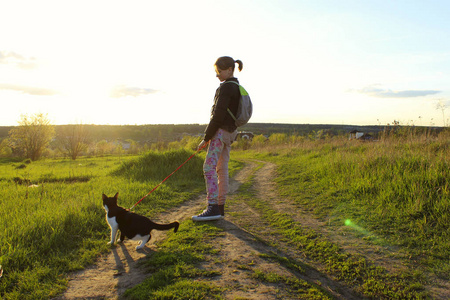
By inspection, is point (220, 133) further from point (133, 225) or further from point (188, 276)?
point (188, 276)

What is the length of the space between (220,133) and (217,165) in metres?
Result: 0.59

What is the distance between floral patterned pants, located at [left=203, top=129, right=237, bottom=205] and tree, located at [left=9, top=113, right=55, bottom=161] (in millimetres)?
28401

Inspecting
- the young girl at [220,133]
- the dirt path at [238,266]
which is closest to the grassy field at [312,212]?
the dirt path at [238,266]

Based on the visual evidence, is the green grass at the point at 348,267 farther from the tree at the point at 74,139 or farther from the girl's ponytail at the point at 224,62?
the tree at the point at 74,139

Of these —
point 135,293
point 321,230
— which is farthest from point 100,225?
point 321,230

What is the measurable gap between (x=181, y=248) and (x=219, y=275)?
0.82 m

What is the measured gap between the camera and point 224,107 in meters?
4.10

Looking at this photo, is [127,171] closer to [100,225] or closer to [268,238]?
[100,225]

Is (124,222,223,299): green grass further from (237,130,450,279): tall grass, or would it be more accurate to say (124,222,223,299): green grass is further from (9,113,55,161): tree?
(9,113,55,161): tree

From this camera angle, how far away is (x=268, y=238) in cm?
408

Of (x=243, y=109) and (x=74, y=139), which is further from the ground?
(x=243, y=109)

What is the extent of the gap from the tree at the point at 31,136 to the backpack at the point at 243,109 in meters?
28.8

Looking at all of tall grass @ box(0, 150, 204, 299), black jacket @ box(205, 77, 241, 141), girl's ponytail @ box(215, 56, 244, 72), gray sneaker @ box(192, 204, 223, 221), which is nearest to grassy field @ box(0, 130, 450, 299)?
tall grass @ box(0, 150, 204, 299)

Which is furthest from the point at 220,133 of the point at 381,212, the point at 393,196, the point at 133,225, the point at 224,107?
the point at 393,196
